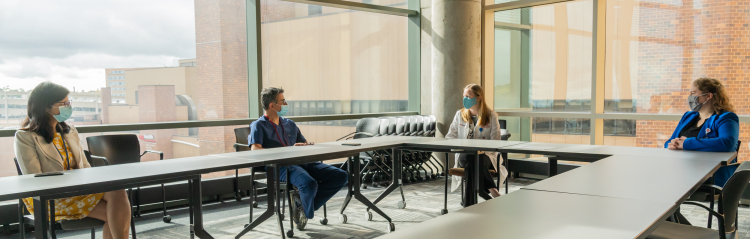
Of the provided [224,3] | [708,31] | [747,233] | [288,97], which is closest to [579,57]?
[708,31]

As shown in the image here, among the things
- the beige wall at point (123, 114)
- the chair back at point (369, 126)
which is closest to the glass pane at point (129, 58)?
the beige wall at point (123, 114)

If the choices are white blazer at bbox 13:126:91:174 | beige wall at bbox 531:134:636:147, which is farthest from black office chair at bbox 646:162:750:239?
Answer: beige wall at bbox 531:134:636:147

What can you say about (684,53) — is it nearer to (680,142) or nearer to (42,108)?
(680,142)

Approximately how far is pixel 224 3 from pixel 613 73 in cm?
442

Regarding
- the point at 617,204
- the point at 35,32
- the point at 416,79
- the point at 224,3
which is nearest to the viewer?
the point at 617,204

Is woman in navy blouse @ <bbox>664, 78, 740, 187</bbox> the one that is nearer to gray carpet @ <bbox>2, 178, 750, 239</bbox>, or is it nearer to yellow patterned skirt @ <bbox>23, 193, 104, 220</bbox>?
gray carpet @ <bbox>2, 178, 750, 239</bbox>

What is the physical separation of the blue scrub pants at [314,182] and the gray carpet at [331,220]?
26cm

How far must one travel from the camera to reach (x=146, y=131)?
5051 mm

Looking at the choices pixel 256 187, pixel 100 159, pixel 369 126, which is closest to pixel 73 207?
pixel 100 159

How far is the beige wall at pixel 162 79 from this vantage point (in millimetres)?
4953

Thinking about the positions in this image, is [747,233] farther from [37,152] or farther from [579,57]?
[37,152]

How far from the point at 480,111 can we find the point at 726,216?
8.32 ft

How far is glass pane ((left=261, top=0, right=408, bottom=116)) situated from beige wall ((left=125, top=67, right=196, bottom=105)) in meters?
0.84

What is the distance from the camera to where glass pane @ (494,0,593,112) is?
6254mm
